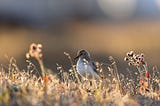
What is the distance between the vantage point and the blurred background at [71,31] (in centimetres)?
1955

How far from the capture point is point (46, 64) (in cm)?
1733

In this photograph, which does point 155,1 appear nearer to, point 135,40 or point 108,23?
point 108,23

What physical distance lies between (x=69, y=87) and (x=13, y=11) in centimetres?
2562

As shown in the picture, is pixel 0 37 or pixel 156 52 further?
pixel 0 37

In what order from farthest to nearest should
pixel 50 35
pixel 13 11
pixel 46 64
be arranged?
pixel 13 11, pixel 50 35, pixel 46 64

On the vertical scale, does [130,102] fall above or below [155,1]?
below

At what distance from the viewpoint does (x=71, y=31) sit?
26.2 metres

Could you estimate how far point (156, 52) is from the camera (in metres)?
20.4

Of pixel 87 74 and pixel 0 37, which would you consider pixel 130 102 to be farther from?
pixel 0 37

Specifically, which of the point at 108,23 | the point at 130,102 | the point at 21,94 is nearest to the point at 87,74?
the point at 130,102

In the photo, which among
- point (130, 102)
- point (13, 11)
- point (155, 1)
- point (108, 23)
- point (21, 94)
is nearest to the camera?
point (21, 94)

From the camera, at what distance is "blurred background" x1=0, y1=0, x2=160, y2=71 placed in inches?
770

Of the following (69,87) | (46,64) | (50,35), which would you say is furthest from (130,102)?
(50,35)

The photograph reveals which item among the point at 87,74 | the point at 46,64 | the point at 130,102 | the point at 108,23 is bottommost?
the point at 130,102
